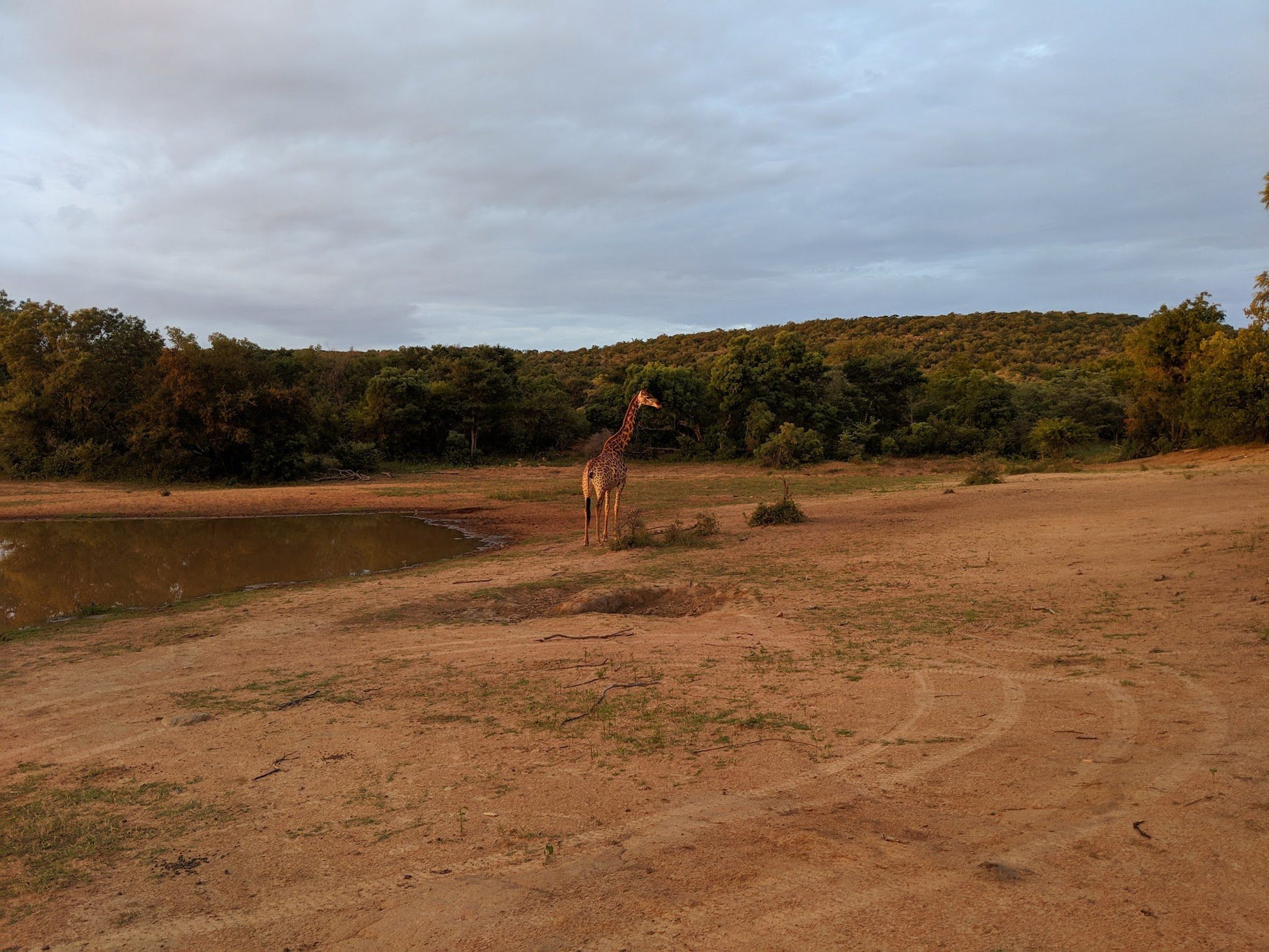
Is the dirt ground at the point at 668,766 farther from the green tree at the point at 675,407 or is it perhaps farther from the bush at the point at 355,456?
the green tree at the point at 675,407

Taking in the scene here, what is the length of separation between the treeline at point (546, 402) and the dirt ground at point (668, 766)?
65.6ft

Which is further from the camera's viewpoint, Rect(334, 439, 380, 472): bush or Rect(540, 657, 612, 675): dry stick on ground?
Rect(334, 439, 380, 472): bush

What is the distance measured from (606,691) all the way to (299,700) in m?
2.38

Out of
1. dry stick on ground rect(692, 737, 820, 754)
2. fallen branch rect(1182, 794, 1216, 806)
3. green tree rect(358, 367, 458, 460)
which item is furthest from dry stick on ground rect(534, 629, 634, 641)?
green tree rect(358, 367, 458, 460)

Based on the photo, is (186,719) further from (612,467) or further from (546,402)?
(546,402)

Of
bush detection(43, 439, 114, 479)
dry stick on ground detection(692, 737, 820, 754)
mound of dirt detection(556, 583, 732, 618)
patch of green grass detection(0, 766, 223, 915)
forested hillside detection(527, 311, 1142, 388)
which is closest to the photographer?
patch of green grass detection(0, 766, 223, 915)

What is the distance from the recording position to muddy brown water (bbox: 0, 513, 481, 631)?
1121 cm

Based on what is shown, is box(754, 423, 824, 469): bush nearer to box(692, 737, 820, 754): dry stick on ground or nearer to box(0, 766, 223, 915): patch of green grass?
box(692, 737, 820, 754): dry stick on ground

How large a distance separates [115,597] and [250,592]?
6.94ft

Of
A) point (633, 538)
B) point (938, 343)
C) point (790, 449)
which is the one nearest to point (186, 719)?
point (633, 538)

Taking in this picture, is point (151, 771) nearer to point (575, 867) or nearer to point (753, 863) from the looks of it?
point (575, 867)

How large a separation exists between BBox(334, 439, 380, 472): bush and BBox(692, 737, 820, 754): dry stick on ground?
93.9ft

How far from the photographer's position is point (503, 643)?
A: 740 centimetres

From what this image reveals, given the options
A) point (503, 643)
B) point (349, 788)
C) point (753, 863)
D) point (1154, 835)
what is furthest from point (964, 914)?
point (503, 643)
